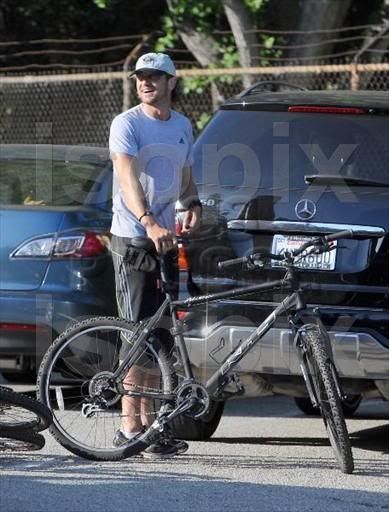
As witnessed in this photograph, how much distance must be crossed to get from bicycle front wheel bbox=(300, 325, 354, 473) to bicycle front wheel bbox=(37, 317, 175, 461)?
0.71 m

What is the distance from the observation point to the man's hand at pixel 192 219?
6.86 meters

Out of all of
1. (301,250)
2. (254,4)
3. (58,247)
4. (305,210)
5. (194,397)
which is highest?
(254,4)

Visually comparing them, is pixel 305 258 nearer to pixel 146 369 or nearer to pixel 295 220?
pixel 295 220

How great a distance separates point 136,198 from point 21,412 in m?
1.17

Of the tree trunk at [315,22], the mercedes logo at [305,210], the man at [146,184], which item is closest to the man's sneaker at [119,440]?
the man at [146,184]

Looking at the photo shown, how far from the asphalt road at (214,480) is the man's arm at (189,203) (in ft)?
3.90

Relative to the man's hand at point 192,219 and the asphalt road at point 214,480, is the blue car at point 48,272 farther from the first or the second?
the man's hand at point 192,219

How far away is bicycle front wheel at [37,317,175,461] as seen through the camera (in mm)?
6727

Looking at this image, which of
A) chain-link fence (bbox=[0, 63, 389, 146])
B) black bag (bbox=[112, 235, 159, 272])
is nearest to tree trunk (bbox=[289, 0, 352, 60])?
chain-link fence (bbox=[0, 63, 389, 146])

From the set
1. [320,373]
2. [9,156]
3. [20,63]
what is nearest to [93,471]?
[320,373]

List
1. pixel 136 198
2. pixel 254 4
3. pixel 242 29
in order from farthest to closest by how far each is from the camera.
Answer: pixel 242 29 < pixel 254 4 < pixel 136 198

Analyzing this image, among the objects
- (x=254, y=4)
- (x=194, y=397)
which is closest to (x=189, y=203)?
(x=194, y=397)

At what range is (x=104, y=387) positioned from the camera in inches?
266

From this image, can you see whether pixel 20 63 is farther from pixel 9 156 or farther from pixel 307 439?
pixel 307 439
